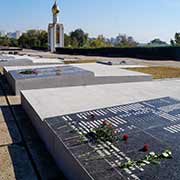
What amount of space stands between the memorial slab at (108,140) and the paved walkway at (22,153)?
14 cm

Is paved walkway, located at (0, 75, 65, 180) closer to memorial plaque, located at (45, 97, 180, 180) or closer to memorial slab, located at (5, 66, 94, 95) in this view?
memorial plaque, located at (45, 97, 180, 180)

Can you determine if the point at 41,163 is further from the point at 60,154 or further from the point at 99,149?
the point at 99,149

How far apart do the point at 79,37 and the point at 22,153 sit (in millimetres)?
64085

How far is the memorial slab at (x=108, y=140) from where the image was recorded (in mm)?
2592

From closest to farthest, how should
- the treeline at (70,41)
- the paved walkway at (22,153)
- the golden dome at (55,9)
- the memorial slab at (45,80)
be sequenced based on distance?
the paved walkway at (22,153) → the memorial slab at (45,80) → the golden dome at (55,9) → the treeline at (70,41)

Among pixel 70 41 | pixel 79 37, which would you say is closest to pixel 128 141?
pixel 70 41

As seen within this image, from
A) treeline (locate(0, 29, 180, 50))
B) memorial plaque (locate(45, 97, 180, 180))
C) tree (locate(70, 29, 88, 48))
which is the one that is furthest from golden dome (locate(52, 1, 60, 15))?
memorial plaque (locate(45, 97, 180, 180))

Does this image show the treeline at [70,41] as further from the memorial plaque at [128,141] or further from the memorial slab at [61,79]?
the memorial plaque at [128,141]

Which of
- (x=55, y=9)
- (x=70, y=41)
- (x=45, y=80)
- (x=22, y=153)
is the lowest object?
(x=22, y=153)

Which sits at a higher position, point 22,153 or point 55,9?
point 55,9

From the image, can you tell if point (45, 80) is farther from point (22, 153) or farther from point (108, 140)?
point (108, 140)

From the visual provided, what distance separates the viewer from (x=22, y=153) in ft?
12.4

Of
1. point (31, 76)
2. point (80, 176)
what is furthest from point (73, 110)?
point (31, 76)

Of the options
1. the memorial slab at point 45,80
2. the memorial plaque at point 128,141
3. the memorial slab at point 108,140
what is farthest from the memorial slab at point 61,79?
the memorial plaque at point 128,141
